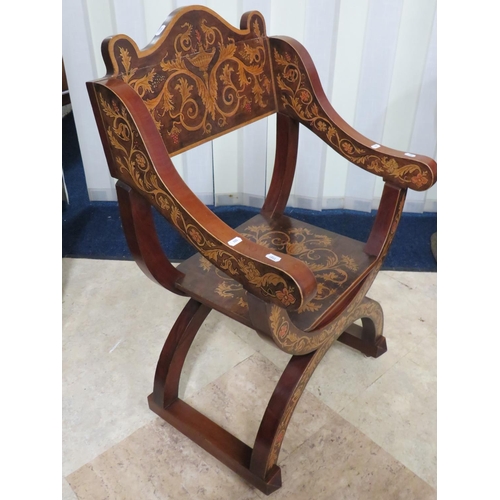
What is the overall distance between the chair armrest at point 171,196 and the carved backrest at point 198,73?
7 centimetres

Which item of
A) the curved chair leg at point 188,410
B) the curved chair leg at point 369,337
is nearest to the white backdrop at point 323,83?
the curved chair leg at point 369,337

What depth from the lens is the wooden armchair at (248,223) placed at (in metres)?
0.91

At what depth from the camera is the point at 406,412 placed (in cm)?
137

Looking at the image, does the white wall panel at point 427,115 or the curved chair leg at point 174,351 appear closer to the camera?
the curved chair leg at point 174,351

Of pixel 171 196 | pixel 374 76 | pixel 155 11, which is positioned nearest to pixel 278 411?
pixel 171 196

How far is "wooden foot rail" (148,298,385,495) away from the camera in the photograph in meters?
1.13

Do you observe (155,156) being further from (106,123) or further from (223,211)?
(223,211)

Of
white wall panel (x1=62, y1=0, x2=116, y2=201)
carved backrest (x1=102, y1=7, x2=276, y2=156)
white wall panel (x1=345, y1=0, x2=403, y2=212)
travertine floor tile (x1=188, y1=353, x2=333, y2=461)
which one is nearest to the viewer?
carved backrest (x1=102, y1=7, x2=276, y2=156)

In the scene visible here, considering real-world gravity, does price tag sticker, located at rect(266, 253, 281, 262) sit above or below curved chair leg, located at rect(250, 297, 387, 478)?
above

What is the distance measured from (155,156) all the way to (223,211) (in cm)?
140

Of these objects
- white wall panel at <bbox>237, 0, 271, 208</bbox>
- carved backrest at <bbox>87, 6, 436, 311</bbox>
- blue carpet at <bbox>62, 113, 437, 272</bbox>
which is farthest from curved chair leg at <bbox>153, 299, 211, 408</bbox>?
white wall panel at <bbox>237, 0, 271, 208</bbox>

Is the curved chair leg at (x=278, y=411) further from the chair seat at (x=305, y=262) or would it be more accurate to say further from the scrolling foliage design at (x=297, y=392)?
the chair seat at (x=305, y=262)

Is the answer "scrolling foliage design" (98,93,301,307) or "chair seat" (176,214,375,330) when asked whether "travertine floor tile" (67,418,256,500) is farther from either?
"scrolling foliage design" (98,93,301,307)

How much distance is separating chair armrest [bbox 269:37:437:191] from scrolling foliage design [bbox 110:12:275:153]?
44mm
